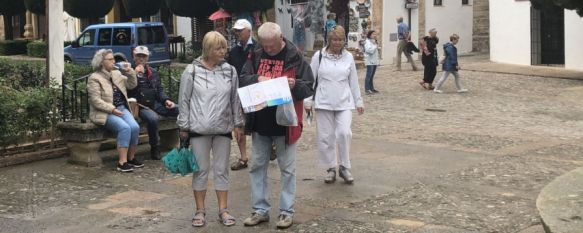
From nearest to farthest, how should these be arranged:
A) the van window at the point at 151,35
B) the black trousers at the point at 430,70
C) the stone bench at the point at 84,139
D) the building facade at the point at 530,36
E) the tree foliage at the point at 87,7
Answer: the stone bench at the point at 84,139 → the black trousers at the point at 430,70 → the building facade at the point at 530,36 → the van window at the point at 151,35 → the tree foliage at the point at 87,7

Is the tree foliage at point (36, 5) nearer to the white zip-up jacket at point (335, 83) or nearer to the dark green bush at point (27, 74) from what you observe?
the dark green bush at point (27, 74)

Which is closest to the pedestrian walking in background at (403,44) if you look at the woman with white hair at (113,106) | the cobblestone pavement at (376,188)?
the cobblestone pavement at (376,188)

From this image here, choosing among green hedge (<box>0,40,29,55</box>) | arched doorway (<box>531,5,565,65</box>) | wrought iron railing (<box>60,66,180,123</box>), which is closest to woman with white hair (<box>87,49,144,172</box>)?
wrought iron railing (<box>60,66,180,123</box>)

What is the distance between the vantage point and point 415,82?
64.3 ft

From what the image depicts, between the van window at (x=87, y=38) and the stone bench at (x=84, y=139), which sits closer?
the stone bench at (x=84, y=139)

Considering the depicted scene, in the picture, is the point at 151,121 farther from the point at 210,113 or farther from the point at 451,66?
the point at 451,66

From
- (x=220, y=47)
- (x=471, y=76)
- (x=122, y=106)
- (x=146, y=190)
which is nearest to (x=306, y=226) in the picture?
(x=220, y=47)

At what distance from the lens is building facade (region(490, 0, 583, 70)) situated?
22078 mm

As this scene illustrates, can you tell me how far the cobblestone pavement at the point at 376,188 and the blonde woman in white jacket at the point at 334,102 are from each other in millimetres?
326

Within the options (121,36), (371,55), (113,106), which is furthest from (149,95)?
(121,36)

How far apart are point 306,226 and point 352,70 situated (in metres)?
2.07

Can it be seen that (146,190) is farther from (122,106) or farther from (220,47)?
(220,47)

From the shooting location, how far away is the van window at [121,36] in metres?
24.7

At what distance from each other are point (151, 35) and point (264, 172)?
19256 millimetres
